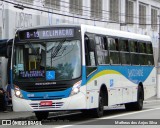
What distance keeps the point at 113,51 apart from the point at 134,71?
112 inches

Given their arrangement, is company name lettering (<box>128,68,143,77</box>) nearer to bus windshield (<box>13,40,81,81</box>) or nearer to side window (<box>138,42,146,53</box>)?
side window (<box>138,42,146,53</box>)

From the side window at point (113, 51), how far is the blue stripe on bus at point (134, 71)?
273 mm

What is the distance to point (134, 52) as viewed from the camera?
2217 cm

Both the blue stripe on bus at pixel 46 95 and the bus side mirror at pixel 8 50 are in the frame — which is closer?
the blue stripe on bus at pixel 46 95

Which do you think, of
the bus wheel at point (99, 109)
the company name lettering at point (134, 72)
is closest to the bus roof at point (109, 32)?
the company name lettering at point (134, 72)

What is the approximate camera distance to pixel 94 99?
1739 centimetres

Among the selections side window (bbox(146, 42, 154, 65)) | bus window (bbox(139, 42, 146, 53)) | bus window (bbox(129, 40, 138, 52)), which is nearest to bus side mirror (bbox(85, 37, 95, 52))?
bus window (bbox(129, 40, 138, 52))

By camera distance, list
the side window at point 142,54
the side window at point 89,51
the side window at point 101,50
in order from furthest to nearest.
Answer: the side window at point 142,54
the side window at point 101,50
the side window at point 89,51

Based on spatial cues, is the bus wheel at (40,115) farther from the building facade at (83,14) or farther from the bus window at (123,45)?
the building facade at (83,14)

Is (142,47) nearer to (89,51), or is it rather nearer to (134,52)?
(134,52)

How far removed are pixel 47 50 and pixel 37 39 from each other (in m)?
0.58

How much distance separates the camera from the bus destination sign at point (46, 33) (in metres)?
17.0

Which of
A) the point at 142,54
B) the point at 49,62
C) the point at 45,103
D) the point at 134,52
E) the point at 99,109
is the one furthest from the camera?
the point at 142,54

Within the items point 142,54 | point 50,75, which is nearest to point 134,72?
point 142,54
